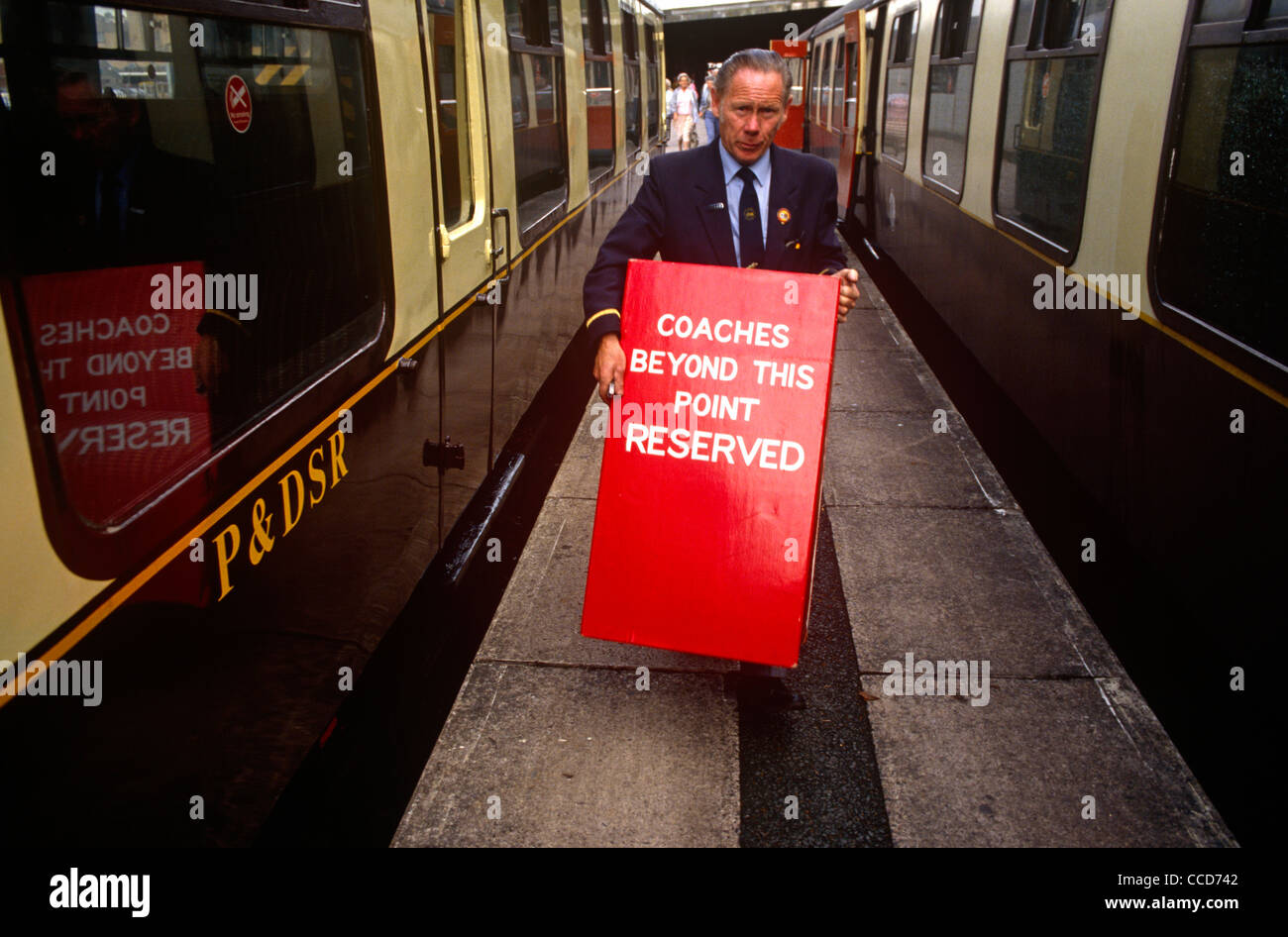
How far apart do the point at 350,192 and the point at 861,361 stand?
4616 millimetres

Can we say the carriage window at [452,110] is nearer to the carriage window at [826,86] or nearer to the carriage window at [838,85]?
the carriage window at [838,85]

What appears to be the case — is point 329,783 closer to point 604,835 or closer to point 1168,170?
point 604,835

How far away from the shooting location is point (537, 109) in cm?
498

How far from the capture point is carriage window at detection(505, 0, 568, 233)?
14.7 feet

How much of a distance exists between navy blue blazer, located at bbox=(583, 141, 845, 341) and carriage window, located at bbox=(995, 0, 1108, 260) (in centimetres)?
185

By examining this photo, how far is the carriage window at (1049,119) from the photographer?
4227 millimetres

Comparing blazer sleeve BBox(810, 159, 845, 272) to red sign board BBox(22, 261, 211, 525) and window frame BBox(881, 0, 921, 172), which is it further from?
window frame BBox(881, 0, 921, 172)

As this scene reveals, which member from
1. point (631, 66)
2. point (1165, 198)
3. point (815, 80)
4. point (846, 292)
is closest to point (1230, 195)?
point (1165, 198)

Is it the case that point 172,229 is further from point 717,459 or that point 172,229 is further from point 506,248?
point 506,248

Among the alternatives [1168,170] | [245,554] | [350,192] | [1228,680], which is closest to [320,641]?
[245,554]

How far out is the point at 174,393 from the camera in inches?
76.2

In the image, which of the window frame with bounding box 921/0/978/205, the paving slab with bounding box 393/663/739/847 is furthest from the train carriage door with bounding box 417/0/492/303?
the window frame with bounding box 921/0/978/205

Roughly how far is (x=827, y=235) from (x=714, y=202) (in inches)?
14.3

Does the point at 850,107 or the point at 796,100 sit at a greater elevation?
the point at 796,100
